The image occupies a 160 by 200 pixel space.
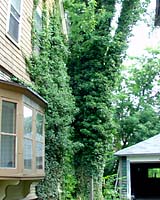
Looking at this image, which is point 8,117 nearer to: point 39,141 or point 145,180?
point 39,141

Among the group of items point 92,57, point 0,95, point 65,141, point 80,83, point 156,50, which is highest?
point 156,50

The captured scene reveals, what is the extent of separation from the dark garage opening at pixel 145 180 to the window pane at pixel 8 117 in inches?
703

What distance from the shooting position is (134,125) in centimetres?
2597

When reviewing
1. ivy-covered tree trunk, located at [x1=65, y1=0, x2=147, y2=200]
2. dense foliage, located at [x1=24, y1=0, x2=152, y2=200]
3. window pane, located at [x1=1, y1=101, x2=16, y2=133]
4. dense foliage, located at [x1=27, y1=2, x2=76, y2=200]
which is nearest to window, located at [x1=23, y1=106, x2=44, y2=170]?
window pane, located at [x1=1, y1=101, x2=16, y2=133]

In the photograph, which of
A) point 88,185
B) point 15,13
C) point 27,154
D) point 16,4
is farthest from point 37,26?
point 88,185

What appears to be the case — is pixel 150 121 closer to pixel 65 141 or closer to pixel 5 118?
pixel 65 141

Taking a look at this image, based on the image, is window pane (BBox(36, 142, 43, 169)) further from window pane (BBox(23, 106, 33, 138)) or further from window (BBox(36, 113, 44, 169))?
window pane (BBox(23, 106, 33, 138))

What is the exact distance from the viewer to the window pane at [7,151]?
619cm

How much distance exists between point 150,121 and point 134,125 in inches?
45.2

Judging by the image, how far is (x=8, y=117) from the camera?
640 cm

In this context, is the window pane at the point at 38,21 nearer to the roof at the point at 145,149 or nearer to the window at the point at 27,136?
the window at the point at 27,136

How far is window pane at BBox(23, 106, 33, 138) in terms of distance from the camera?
6934mm

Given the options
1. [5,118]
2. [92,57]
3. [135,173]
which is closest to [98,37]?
[92,57]

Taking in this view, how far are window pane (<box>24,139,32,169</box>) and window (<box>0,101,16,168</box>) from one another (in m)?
0.52
